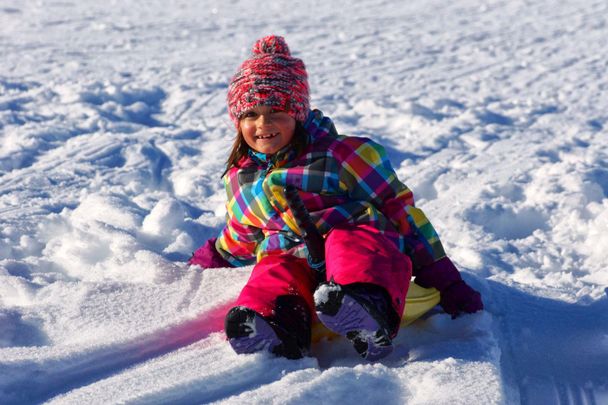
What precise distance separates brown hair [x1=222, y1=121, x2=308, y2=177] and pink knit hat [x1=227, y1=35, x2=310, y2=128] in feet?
0.13

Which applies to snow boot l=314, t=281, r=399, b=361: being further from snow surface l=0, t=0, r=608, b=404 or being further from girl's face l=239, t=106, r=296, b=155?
girl's face l=239, t=106, r=296, b=155

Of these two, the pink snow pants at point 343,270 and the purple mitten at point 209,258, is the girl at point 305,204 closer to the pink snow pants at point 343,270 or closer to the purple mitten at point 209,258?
the pink snow pants at point 343,270

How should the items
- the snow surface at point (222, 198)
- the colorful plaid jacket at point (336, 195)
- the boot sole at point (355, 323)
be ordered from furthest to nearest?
the colorful plaid jacket at point (336, 195) → the snow surface at point (222, 198) → the boot sole at point (355, 323)

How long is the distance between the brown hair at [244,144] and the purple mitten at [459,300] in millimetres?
624

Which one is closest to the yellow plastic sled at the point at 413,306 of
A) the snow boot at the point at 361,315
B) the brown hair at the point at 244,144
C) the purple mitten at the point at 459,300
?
the purple mitten at the point at 459,300

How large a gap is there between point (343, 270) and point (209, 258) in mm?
798

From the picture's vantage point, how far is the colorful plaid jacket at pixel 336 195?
232 centimetres

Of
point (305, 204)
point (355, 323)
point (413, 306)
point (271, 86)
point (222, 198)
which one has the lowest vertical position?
point (222, 198)

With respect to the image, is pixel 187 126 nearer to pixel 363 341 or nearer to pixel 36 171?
pixel 36 171

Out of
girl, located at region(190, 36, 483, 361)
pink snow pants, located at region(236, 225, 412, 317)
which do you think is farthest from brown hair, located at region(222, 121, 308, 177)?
pink snow pants, located at region(236, 225, 412, 317)

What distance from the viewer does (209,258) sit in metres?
2.69

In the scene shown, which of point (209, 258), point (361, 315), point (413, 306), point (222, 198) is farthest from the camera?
point (222, 198)

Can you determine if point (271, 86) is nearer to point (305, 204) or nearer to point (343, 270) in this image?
point (305, 204)

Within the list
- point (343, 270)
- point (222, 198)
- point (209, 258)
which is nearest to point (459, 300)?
point (343, 270)
